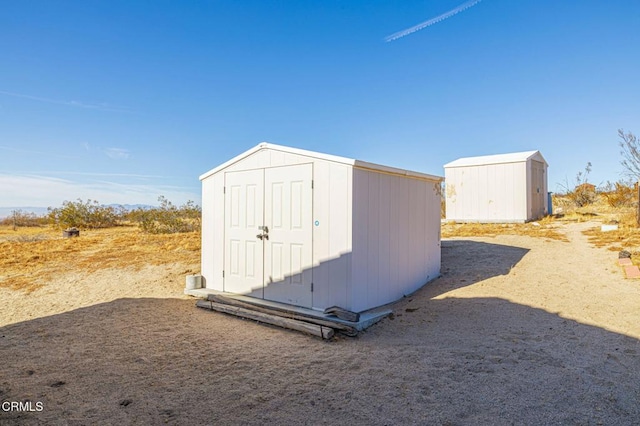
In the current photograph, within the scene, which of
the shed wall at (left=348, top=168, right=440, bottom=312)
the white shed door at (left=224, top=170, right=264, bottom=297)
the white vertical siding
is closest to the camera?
the shed wall at (left=348, top=168, right=440, bottom=312)

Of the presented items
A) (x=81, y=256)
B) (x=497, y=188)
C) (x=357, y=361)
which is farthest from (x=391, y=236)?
(x=497, y=188)

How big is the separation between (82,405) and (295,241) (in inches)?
128

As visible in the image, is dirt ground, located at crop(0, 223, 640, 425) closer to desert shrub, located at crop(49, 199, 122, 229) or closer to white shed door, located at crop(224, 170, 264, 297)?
white shed door, located at crop(224, 170, 264, 297)

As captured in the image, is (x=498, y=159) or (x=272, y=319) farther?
(x=498, y=159)

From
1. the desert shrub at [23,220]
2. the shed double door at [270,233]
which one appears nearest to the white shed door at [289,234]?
the shed double door at [270,233]

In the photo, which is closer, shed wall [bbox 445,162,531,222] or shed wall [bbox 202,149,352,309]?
shed wall [bbox 202,149,352,309]

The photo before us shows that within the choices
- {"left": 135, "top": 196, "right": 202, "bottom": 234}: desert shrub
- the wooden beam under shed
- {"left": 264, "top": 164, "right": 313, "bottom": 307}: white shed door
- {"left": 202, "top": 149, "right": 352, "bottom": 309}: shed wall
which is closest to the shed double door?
{"left": 264, "top": 164, "right": 313, "bottom": 307}: white shed door

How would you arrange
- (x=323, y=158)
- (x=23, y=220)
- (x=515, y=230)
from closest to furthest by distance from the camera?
(x=323, y=158), (x=515, y=230), (x=23, y=220)

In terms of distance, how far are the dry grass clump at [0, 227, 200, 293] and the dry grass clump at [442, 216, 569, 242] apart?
8.92m

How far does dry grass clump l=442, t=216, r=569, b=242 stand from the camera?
1078 centimetres

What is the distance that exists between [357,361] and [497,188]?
13264 mm

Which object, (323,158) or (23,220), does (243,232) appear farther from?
(23,220)

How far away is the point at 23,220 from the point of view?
23000mm

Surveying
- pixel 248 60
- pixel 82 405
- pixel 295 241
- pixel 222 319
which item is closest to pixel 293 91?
pixel 248 60
